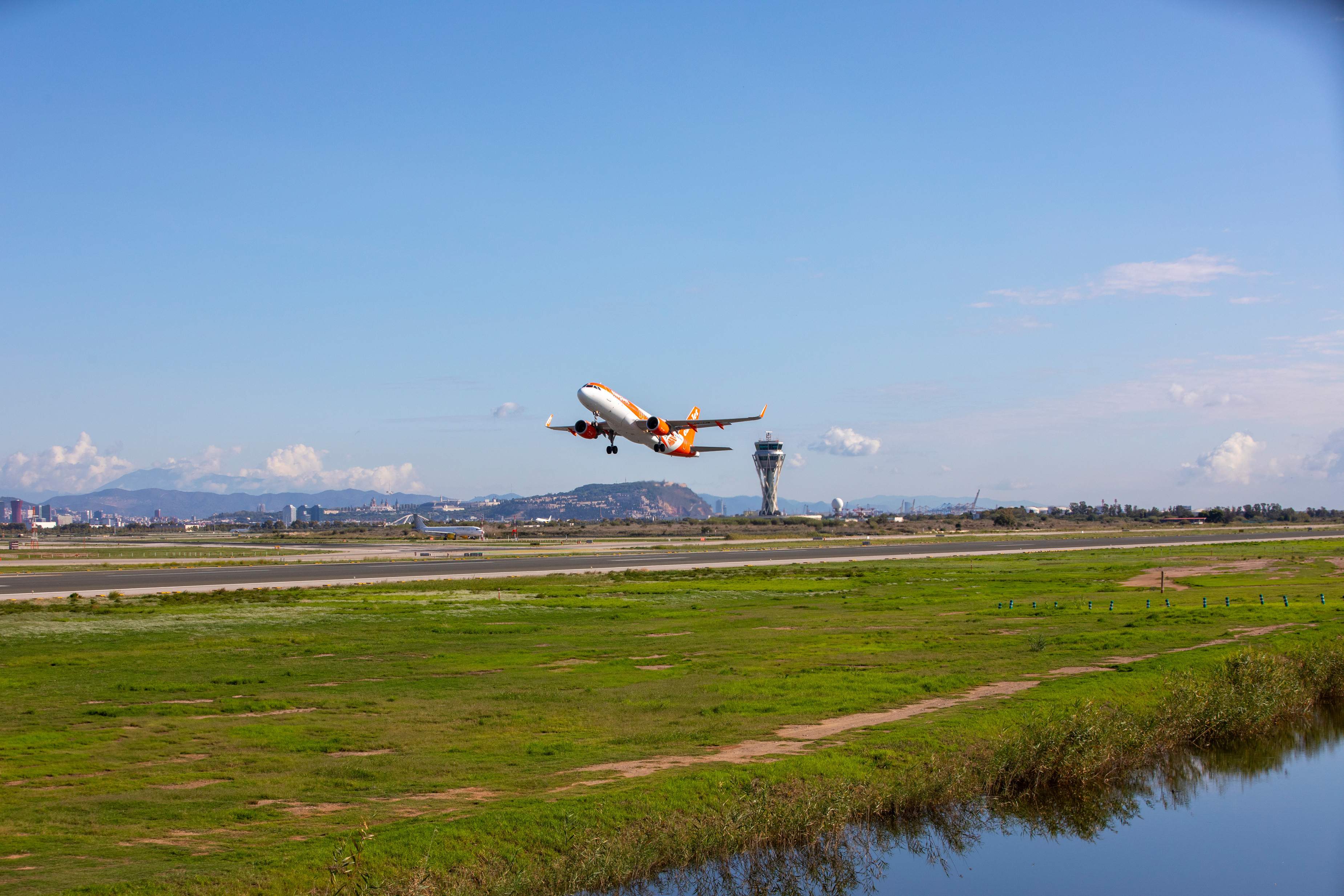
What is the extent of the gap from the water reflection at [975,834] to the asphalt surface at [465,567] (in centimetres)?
5466

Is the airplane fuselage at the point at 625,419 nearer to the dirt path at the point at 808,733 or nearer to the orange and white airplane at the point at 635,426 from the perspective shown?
the orange and white airplane at the point at 635,426

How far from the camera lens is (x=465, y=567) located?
84.6m

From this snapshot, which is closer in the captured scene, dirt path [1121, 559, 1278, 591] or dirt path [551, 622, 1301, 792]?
dirt path [551, 622, 1301, 792]

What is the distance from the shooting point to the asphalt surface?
6731 cm

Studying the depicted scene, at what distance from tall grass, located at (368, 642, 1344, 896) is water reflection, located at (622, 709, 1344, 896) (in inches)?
1.9

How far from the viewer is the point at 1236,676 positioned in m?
31.7

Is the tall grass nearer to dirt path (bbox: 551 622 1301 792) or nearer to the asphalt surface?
dirt path (bbox: 551 622 1301 792)

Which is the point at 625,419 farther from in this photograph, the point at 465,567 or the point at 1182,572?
the point at 1182,572

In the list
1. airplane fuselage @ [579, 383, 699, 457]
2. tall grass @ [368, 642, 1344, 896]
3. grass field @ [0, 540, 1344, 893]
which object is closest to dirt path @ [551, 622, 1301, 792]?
grass field @ [0, 540, 1344, 893]

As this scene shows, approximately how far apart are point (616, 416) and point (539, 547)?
262 ft

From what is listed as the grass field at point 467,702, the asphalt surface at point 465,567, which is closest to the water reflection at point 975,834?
the grass field at point 467,702

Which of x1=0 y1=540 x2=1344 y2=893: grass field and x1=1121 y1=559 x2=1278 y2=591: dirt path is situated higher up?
x1=0 y1=540 x2=1344 y2=893: grass field

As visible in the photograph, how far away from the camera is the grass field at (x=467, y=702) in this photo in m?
16.8

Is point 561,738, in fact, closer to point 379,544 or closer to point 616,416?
point 616,416
